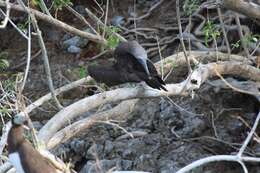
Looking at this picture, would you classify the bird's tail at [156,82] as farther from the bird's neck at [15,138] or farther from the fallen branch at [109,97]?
the bird's neck at [15,138]

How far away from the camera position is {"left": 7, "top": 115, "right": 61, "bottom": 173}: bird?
14.6 ft

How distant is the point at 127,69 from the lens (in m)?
6.28

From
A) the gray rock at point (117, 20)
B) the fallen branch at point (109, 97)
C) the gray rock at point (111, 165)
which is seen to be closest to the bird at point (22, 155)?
the fallen branch at point (109, 97)

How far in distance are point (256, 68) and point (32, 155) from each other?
3.12m

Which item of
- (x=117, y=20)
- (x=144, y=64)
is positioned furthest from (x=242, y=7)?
(x=117, y=20)

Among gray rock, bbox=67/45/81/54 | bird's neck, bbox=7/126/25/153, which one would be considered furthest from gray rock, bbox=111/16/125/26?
bird's neck, bbox=7/126/25/153

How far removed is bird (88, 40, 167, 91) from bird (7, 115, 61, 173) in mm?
1594

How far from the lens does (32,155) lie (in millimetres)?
4500

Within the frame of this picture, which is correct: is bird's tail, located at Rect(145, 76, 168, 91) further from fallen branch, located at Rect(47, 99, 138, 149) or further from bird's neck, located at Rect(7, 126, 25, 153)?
bird's neck, located at Rect(7, 126, 25, 153)

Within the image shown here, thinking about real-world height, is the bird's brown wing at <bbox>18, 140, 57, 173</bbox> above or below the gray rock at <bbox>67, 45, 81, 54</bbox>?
above

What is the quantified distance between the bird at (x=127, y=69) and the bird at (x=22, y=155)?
159cm

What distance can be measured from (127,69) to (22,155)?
6.45ft

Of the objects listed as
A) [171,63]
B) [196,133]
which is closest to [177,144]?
[196,133]

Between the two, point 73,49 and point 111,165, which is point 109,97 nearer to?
point 111,165
